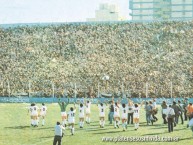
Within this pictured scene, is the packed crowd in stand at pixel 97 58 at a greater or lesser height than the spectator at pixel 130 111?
greater

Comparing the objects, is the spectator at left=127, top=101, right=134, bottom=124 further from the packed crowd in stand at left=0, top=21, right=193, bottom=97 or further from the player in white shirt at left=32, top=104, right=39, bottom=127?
the packed crowd in stand at left=0, top=21, right=193, bottom=97

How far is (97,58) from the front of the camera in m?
91.7

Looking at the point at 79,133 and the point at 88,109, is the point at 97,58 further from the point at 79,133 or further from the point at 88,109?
the point at 79,133

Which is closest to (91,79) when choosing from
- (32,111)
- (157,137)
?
(32,111)

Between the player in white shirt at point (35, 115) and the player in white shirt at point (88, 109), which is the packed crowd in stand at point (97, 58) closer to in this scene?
the player in white shirt at point (88, 109)

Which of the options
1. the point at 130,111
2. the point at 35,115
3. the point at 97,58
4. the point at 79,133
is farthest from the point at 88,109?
the point at 97,58

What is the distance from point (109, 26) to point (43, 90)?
26.6m

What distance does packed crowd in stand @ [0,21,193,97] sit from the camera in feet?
264

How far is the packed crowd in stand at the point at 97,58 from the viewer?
80.4 m

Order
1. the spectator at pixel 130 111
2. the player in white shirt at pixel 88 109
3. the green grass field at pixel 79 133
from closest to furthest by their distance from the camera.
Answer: the green grass field at pixel 79 133 < the spectator at pixel 130 111 < the player in white shirt at pixel 88 109

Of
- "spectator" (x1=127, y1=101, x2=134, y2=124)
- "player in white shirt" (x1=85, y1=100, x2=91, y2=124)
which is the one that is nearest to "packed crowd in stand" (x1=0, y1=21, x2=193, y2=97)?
"player in white shirt" (x1=85, y1=100, x2=91, y2=124)

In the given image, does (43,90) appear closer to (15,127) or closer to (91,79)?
(91,79)

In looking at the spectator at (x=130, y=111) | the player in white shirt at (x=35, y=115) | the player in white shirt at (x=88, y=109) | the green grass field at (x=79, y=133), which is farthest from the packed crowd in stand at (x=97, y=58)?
the player in white shirt at (x=35, y=115)

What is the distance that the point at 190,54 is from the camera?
91125 millimetres
